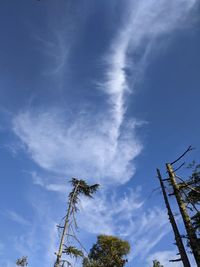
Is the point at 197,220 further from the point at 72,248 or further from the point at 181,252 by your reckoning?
the point at 72,248

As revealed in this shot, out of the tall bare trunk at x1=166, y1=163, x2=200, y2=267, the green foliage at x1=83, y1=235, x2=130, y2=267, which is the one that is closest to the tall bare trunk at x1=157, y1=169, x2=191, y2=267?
the tall bare trunk at x1=166, y1=163, x2=200, y2=267

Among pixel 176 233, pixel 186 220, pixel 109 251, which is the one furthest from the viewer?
pixel 109 251

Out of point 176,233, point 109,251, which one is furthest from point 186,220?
point 109,251

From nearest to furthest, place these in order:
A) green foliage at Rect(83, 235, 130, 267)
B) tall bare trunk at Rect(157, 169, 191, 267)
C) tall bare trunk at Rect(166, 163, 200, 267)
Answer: tall bare trunk at Rect(166, 163, 200, 267) → tall bare trunk at Rect(157, 169, 191, 267) → green foliage at Rect(83, 235, 130, 267)

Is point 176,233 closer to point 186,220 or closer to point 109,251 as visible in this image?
point 186,220

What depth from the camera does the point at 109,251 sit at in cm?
3444

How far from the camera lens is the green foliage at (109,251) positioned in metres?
33.2

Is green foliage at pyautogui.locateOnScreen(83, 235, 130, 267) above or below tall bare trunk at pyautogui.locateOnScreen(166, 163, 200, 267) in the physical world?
above

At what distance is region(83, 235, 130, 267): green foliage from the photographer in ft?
109

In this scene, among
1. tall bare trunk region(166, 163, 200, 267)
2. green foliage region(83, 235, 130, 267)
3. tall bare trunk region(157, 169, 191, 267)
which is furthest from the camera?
green foliage region(83, 235, 130, 267)

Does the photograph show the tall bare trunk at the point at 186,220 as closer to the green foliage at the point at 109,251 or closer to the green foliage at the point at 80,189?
the green foliage at the point at 80,189

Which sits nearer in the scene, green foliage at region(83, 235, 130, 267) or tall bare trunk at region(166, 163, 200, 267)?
tall bare trunk at region(166, 163, 200, 267)

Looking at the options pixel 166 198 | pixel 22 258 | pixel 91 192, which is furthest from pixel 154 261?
pixel 166 198

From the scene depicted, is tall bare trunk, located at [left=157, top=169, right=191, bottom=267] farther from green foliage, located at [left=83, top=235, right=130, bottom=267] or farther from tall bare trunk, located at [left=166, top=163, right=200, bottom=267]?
green foliage, located at [left=83, top=235, right=130, bottom=267]
